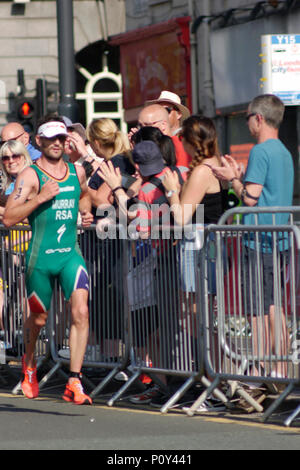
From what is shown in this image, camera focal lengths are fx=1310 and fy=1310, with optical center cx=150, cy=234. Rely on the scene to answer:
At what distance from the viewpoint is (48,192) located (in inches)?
353

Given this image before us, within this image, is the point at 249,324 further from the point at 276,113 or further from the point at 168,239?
the point at 276,113

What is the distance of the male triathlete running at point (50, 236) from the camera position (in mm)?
9047

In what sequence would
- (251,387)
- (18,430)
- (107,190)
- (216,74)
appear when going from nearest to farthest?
(18,430) → (251,387) → (107,190) → (216,74)

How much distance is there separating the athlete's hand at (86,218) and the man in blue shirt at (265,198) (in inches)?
49.6

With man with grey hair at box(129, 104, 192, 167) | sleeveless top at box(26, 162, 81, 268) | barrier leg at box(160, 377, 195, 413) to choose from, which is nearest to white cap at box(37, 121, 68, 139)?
sleeveless top at box(26, 162, 81, 268)

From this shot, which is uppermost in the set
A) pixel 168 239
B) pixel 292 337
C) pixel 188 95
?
pixel 188 95

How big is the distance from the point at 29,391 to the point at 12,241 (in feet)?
5.91

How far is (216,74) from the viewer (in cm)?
2100

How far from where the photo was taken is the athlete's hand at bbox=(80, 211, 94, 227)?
995 centimetres

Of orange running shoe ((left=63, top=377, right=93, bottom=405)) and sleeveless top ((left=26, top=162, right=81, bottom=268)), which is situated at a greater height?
sleeveless top ((left=26, top=162, right=81, bottom=268))

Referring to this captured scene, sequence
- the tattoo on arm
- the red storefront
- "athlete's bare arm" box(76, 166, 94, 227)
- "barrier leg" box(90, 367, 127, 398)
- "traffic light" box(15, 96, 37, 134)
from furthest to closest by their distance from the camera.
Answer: the red storefront → "traffic light" box(15, 96, 37, 134) → "barrier leg" box(90, 367, 127, 398) → "athlete's bare arm" box(76, 166, 94, 227) → the tattoo on arm

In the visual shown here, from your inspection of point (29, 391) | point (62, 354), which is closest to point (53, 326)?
point (62, 354)

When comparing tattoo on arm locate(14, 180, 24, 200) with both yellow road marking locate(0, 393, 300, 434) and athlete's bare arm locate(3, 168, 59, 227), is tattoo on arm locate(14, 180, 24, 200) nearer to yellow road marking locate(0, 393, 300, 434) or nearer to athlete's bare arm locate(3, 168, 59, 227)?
athlete's bare arm locate(3, 168, 59, 227)

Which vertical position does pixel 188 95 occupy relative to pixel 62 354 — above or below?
above
